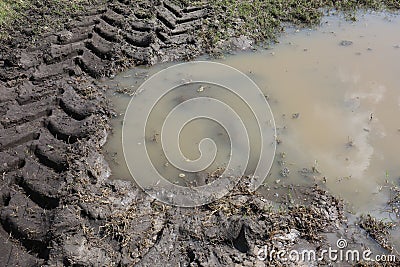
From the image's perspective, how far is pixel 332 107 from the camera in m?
5.84

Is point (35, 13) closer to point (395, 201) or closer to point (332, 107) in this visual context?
point (332, 107)

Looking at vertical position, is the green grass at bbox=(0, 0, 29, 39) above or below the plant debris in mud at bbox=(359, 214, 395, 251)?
above

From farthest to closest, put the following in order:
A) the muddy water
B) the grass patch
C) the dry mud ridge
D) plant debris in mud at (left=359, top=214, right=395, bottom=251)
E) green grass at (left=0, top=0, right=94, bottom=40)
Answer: the grass patch < green grass at (left=0, top=0, right=94, bottom=40) < the muddy water < plant debris in mud at (left=359, top=214, right=395, bottom=251) < the dry mud ridge

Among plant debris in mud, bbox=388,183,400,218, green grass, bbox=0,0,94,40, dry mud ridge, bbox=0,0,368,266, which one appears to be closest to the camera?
dry mud ridge, bbox=0,0,368,266

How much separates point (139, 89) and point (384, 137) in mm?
3444

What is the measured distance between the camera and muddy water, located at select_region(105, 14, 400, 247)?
4.92 metres

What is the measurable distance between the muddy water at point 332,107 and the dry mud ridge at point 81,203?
37 cm

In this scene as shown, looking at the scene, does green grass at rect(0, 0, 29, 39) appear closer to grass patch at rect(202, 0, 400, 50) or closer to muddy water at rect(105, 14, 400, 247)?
muddy water at rect(105, 14, 400, 247)

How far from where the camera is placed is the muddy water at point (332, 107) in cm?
492

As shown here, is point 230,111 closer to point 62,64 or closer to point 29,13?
point 62,64

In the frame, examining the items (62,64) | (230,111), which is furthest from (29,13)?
(230,111)

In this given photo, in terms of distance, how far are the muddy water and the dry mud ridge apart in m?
0.37

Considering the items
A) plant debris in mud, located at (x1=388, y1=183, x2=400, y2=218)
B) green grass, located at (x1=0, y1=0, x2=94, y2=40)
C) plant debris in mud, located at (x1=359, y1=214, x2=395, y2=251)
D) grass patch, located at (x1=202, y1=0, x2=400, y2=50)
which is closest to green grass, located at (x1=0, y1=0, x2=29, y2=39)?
green grass, located at (x1=0, y1=0, x2=94, y2=40)

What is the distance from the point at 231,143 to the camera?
5.29 metres
